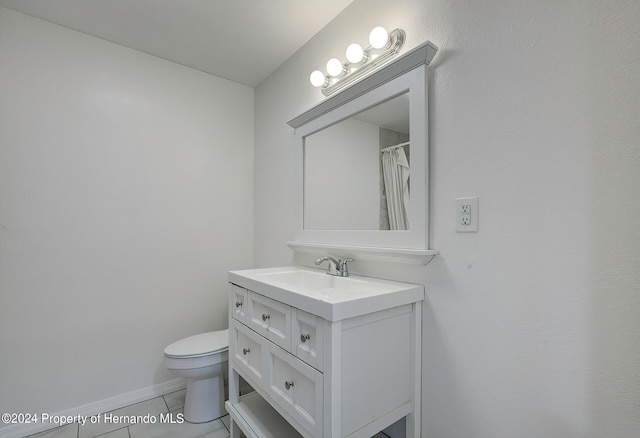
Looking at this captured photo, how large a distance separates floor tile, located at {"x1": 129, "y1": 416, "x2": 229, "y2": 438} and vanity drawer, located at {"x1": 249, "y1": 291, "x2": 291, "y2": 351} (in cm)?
81

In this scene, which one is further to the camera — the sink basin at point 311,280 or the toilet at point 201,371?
the toilet at point 201,371

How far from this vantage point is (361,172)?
153 centimetres

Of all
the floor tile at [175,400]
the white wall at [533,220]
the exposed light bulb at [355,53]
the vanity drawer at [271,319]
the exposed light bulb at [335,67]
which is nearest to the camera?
the white wall at [533,220]

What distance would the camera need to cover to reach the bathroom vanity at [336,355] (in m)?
0.97

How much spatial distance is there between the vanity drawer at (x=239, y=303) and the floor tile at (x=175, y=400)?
898 mm

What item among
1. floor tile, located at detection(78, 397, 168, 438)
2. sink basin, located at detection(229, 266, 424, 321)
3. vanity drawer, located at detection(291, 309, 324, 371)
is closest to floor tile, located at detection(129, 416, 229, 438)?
floor tile, located at detection(78, 397, 168, 438)

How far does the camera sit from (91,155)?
1894 millimetres

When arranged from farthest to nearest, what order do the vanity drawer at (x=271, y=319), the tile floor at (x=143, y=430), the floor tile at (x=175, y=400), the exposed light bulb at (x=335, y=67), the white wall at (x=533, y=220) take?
the floor tile at (x=175, y=400), the tile floor at (x=143, y=430), the exposed light bulb at (x=335, y=67), the vanity drawer at (x=271, y=319), the white wall at (x=533, y=220)

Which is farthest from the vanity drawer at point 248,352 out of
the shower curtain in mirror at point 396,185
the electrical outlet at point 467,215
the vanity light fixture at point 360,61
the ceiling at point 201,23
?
the ceiling at point 201,23

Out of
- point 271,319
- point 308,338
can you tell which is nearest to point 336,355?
point 308,338

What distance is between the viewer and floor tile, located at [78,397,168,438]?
170cm

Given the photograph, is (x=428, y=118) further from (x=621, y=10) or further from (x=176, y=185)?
(x=176, y=185)

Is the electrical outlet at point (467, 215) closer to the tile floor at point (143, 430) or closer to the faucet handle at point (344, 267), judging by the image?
the faucet handle at point (344, 267)

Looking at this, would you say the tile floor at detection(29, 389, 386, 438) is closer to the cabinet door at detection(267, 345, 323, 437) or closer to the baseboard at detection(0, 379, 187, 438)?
the baseboard at detection(0, 379, 187, 438)
